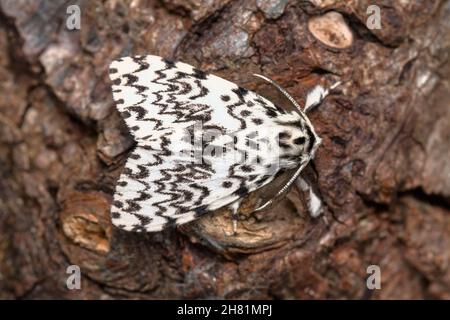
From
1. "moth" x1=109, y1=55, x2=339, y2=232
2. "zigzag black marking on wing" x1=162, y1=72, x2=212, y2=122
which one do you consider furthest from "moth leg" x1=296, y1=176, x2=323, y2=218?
"zigzag black marking on wing" x1=162, y1=72, x2=212, y2=122

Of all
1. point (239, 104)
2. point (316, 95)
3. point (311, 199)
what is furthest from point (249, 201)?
point (316, 95)

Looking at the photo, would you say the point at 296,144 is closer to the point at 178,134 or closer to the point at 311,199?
the point at 311,199

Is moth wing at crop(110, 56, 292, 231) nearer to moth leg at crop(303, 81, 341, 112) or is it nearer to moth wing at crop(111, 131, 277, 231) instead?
moth wing at crop(111, 131, 277, 231)

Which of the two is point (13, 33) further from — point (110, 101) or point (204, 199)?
point (204, 199)

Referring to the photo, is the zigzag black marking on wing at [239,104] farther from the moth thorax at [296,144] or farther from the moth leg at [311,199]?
the moth leg at [311,199]

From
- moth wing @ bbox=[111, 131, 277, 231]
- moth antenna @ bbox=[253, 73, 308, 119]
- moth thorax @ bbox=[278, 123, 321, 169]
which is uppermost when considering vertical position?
moth antenna @ bbox=[253, 73, 308, 119]
